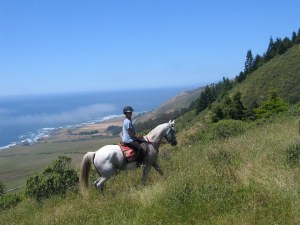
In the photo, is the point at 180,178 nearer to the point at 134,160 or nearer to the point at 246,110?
the point at 134,160

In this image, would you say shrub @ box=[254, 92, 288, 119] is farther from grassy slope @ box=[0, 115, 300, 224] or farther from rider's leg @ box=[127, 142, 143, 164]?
grassy slope @ box=[0, 115, 300, 224]

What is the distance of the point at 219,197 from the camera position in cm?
739

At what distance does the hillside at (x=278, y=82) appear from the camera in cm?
6700

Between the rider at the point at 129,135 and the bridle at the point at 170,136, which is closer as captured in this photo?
the rider at the point at 129,135

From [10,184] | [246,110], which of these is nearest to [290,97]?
[246,110]

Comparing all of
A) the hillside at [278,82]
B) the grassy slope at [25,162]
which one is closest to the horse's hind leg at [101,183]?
the hillside at [278,82]

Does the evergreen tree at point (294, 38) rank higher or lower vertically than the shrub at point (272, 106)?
higher

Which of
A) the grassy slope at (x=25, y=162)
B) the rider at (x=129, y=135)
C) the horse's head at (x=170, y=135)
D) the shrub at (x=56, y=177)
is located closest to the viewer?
the rider at (x=129, y=135)

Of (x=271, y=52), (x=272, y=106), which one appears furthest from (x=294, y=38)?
(x=272, y=106)

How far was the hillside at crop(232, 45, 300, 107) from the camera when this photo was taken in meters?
67.0

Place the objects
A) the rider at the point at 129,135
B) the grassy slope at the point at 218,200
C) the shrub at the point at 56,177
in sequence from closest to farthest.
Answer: the grassy slope at the point at 218,200
the rider at the point at 129,135
the shrub at the point at 56,177

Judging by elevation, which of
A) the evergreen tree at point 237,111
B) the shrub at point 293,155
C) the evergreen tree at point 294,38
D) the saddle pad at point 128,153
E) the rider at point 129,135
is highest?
the evergreen tree at point 294,38

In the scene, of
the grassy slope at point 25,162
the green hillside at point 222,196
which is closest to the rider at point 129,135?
the green hillside at point 222,196

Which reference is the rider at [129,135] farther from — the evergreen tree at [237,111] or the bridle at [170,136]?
the evergreen tree at [237,111]
